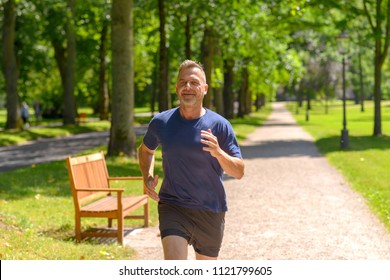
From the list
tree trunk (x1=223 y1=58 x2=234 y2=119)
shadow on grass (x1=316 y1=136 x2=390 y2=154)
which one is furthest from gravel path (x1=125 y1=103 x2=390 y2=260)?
tree trunk (x1=223 y1=58 x2=234 y2=119)

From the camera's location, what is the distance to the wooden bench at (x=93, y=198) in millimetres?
9391

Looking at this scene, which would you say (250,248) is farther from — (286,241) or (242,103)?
(242,103)

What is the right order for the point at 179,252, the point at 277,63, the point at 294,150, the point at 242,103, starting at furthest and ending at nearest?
the point at 242,103
the point at 277,63
the point at 294,150
the point at 179,252

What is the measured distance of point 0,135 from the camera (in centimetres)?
3175

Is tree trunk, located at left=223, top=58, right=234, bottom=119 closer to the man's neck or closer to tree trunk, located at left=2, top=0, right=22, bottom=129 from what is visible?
tree trunk, located at left=2, top=0, right=22, bottom=129

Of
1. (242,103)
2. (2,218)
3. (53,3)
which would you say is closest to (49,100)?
(242,103)

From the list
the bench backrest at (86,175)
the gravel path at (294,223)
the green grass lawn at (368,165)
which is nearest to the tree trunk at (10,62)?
the green grass lawn at (368,165)

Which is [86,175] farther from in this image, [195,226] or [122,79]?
[122,79]

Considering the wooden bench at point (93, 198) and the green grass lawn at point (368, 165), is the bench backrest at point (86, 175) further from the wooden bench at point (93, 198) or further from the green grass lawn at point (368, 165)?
the green grass lawn at point (368, 165)

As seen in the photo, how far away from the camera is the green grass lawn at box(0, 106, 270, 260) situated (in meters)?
7.70

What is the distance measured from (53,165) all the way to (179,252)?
1487cm

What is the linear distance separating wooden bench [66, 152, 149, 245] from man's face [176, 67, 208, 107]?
4396 mm

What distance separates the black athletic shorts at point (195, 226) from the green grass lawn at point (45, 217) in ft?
7.29

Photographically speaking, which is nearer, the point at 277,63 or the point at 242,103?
the point at 277,63
